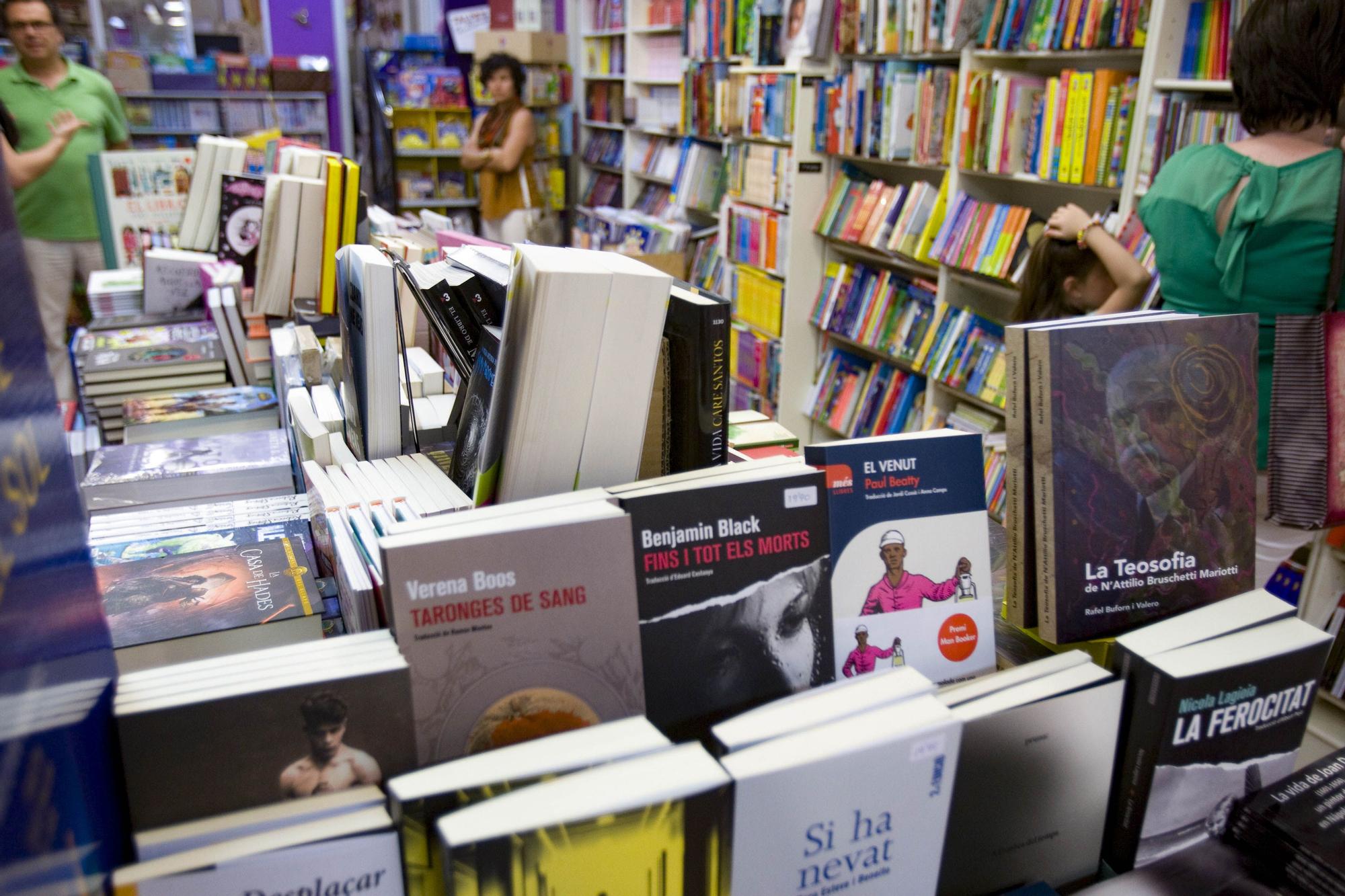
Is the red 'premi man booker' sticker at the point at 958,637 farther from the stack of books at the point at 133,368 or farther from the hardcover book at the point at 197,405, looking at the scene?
the stack of books at the point at 133,368

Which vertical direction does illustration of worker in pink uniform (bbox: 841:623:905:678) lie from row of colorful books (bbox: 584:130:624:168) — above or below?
below

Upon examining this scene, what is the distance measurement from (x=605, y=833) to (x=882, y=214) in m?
3.36

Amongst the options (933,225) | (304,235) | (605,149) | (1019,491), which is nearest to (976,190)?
(933,225)

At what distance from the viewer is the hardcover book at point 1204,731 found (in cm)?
92

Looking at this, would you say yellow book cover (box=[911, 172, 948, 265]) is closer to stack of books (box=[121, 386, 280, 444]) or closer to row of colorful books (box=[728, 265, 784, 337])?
row of colorful books (box=[728, 265, 784, 337])

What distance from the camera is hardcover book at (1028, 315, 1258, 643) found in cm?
109

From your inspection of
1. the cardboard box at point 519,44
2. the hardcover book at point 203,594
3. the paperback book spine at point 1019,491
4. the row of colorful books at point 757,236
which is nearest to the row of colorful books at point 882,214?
the row of colorful books at point 757,236

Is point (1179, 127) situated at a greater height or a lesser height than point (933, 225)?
greater

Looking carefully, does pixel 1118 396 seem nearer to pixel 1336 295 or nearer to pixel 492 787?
pixel 492 787

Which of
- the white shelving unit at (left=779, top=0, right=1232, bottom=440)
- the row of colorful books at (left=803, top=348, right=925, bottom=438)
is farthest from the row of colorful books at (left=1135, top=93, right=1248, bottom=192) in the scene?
the row of colorful books at (left=803, top=348, right=925, bottom=438)

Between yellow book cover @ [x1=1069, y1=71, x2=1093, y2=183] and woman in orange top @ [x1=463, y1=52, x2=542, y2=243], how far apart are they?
11.8 ft

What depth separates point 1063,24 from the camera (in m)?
2.77

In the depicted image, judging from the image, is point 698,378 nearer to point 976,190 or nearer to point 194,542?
point 194,542

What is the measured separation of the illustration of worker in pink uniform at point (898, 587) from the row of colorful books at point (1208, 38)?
201 cm
